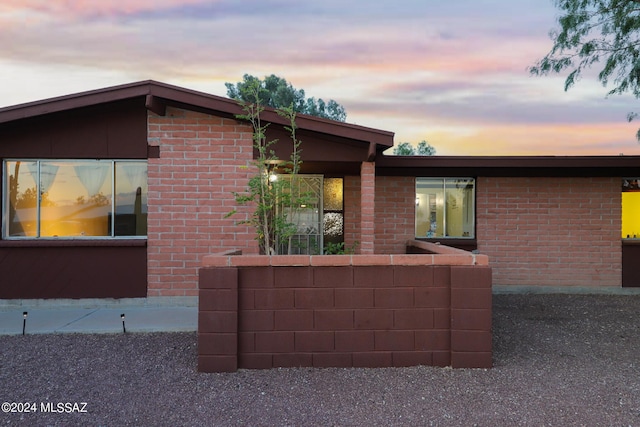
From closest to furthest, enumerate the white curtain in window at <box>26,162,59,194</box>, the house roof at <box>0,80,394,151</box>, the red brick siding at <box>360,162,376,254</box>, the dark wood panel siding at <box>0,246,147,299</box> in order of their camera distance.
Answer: the house roof at <box>0,80,394,151</box>
the red brick siding at <box>360,162,376,254</box>
the dark wood panel siding at <box>0,246,147,299</box>
the white curtain in window at <box>26,162,59,194</box>

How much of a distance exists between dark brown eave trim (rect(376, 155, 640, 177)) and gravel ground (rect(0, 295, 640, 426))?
13.9 ft

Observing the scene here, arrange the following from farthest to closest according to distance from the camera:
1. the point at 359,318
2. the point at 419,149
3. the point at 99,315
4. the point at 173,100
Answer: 1. the point at 419,149
2. the point at 173,100
3. the point at 99,315
4. the point at 359,318

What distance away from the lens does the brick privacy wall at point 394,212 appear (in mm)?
9758

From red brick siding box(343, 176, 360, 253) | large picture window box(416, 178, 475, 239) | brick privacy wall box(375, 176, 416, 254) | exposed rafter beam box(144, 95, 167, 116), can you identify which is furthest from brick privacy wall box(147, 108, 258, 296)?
large picture window box(416, 178, 475, 239)

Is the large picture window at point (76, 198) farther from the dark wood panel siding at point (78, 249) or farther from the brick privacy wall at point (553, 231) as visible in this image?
the brick privacy wall at point (553, 231)

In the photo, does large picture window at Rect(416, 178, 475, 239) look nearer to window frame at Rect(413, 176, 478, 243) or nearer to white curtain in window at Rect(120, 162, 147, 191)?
window frame at Rect(413, 176, 478, 243)

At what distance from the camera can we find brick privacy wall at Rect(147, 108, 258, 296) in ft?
25.0

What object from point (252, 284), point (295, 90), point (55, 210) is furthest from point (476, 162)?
point (295, 90)

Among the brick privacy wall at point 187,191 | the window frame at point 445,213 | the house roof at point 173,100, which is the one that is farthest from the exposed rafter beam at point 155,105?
the window frame at point 445,213

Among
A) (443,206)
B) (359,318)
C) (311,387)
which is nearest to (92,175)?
(359,318)

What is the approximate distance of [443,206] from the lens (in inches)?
394

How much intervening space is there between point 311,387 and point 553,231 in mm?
7817

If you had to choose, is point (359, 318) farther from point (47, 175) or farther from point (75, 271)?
point (47, 175)

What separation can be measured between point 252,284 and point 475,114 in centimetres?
1446
